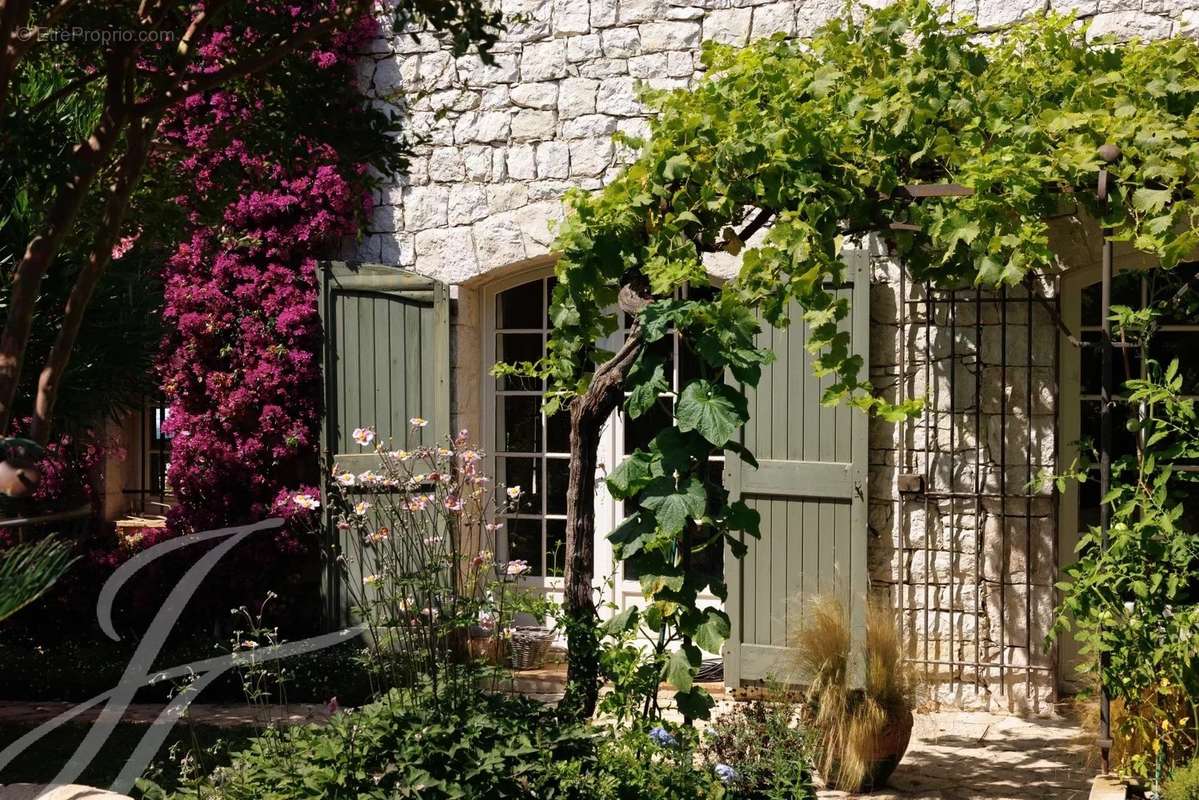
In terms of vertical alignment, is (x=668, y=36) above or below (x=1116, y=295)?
above

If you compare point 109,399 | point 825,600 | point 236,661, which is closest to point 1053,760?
point 825,600

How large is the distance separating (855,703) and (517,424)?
9.92ft

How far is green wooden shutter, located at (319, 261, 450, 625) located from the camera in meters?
6.91

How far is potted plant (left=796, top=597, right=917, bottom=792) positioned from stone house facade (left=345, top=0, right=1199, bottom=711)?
1.76ft

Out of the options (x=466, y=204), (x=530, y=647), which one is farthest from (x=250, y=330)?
(x=530, y=647)

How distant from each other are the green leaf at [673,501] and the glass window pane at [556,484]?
3.18 metres

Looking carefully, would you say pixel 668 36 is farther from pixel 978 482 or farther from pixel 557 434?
pixel 978 482

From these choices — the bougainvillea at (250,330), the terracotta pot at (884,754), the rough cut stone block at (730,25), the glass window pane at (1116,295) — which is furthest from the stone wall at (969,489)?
the bougainvillea at (250,330)

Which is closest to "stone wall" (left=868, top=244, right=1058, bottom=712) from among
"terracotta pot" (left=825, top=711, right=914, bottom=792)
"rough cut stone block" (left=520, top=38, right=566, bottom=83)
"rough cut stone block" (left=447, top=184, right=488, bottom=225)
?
"terracotta pot" (left=825, top=711, right=914, bottom=792)

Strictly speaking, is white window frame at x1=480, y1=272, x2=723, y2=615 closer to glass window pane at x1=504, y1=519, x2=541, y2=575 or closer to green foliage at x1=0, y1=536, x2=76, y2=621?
glass window pane at x1=504, y1=519, x2=541, y2=575

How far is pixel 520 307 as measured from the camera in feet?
23.7

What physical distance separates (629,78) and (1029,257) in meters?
3.06

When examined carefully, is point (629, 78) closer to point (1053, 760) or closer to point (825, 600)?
point (825, 600)

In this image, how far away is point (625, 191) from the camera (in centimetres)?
441
